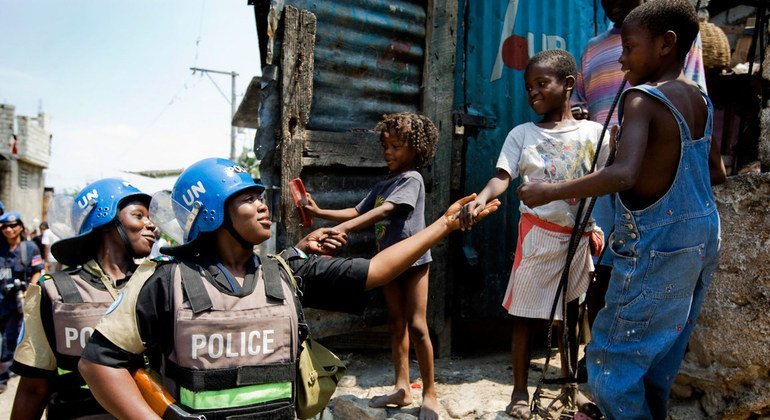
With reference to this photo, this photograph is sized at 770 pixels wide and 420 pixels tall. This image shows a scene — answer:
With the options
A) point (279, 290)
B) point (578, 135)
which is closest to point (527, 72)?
point (578, 135)

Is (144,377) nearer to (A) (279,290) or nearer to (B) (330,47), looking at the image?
(A) (279,290)

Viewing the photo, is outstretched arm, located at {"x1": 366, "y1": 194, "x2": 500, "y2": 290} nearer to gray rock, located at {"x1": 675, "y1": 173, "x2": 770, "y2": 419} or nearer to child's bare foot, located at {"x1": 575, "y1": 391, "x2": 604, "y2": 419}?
child's bare foot, located at {"x1": 575, "y1": 391, "x2": 604, "y2": 419}

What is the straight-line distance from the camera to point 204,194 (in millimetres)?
1900

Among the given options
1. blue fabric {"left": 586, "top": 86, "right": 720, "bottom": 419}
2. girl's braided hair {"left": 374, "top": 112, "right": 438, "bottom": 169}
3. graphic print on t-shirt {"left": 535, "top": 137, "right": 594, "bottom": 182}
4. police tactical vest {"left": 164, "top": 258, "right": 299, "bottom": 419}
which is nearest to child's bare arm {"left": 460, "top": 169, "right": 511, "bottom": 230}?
graphic print on t-shirt {"left": 535, "top": 137, "right": 594, "bottom": 182}

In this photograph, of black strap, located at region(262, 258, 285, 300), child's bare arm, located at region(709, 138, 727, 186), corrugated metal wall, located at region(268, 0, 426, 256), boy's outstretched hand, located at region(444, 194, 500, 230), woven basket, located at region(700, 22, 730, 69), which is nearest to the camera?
black strap, located at region(262, 258, 285, 300)

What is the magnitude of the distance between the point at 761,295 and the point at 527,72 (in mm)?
1593

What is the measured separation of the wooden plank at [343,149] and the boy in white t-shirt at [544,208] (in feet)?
3.97

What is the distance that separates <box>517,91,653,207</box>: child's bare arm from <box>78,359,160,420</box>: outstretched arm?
162 cm

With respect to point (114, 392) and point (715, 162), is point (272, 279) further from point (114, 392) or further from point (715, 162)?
point (715, 162)

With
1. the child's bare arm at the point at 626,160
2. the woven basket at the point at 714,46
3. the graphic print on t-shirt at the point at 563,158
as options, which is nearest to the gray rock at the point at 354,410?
the graphic print on t-shirt at the point at 563,158

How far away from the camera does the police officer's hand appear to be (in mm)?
2445

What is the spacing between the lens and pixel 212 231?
1.90 meters

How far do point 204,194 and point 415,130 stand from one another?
176 centimetres

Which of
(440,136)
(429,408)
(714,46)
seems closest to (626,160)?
(429,408)
